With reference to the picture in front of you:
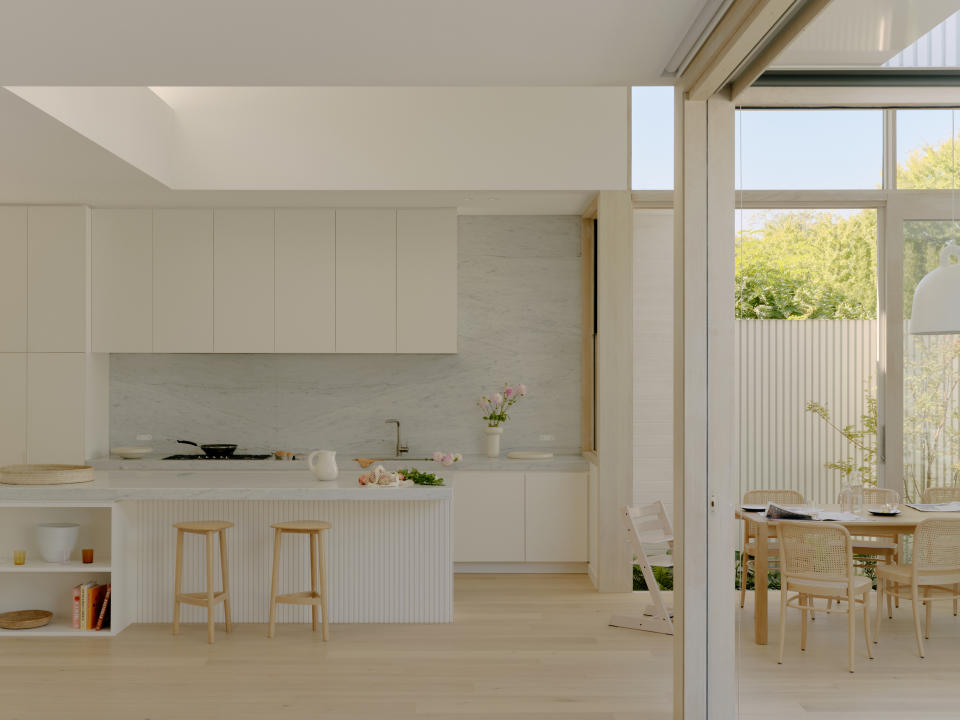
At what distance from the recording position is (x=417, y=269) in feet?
22.1

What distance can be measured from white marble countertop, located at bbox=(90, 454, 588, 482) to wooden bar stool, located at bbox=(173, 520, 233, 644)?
1.29 metres

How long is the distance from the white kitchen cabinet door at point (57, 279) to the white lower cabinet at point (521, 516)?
9.87ft

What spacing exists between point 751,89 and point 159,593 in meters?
4.25

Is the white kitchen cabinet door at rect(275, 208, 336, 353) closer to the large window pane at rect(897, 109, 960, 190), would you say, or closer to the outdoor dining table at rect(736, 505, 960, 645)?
the outdoor dining table at rect(736, 505, 960, 645)

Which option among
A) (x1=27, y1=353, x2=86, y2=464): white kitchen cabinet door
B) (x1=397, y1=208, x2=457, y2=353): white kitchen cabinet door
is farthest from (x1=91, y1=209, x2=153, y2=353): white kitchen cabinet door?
(x1=397, y1=208, x2=457, y2=353): white kitchen cabinet door

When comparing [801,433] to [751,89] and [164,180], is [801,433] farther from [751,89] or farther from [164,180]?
[164,180]

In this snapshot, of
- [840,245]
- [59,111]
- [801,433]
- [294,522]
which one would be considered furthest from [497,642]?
[59,111]

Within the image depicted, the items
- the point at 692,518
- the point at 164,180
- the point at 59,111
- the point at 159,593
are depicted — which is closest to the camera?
the point at 692,518

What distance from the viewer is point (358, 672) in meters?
4.50

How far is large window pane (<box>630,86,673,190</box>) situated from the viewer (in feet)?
20.4

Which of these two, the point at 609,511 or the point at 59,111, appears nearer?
the point at 59,111

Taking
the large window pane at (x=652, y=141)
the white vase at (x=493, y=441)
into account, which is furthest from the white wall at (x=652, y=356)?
the white vase at (x=493, y=441)

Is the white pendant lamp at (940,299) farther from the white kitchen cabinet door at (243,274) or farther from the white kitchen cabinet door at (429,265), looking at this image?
the white kitchen cabinet door at (243,274)

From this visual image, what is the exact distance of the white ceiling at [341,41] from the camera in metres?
3.01
